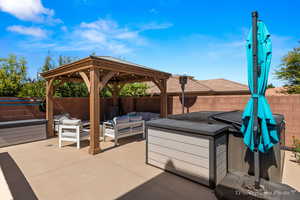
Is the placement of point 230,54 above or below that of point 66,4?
below

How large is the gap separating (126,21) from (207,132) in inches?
268

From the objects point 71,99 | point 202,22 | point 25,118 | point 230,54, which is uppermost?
point 202,22

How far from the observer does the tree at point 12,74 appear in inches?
261

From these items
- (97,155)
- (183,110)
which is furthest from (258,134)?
(183,110)

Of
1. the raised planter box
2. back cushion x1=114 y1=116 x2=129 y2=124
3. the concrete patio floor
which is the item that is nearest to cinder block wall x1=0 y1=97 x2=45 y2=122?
the raised planter box

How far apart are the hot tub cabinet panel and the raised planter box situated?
15.3 ft

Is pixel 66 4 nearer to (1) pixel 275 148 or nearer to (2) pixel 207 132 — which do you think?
(2) pixel 207 132

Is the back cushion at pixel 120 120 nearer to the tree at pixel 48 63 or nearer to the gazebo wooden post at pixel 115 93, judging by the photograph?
the gazebo wooden post at pixel 115 93

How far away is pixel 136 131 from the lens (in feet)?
17.9

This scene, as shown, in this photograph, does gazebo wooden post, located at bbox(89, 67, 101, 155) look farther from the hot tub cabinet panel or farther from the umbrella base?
the umbrella base

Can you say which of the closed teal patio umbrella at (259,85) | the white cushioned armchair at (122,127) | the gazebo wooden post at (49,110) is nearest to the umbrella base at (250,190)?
the closed teal patio umbrella at (259,85)

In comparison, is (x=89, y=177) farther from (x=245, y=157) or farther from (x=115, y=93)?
(x=115, y=93)

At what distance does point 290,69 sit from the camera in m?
7.84

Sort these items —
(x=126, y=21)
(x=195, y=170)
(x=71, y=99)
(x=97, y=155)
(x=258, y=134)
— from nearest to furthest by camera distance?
(x=258, y=134) → (x=195, y=170) → (x=97, y=155) → (x=126, y=21) → (x=71, y=99)
